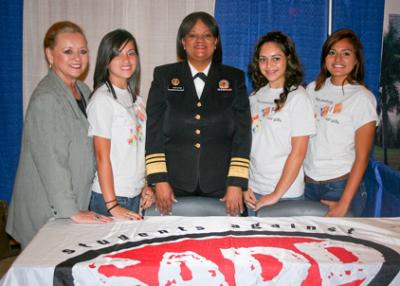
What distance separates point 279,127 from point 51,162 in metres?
1.16

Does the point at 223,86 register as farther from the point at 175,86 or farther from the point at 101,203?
the point at 101,203

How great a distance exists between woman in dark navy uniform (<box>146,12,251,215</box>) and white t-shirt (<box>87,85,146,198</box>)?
0.10m

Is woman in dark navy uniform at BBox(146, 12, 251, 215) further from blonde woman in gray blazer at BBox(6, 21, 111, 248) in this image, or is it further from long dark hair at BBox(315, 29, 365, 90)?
long dark hair at BBox(315, 29, 365, 90)

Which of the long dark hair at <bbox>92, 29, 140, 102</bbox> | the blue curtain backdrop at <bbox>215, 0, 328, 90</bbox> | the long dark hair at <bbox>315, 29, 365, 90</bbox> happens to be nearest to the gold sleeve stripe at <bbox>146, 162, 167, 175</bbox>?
the long dark hair at <bbox>92, 29, 140, 102</bbox>

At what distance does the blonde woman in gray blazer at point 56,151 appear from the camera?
5.79 feet

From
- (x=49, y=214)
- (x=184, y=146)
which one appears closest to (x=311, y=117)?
(x=184, y=146)

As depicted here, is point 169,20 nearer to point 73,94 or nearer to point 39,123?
point 73,94

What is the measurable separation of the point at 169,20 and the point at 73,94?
1846 millimetres

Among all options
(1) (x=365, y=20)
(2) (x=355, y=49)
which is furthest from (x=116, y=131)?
(1) (x=365, y=20)

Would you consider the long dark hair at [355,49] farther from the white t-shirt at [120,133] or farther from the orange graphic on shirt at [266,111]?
the white t-shirt at [120,133]

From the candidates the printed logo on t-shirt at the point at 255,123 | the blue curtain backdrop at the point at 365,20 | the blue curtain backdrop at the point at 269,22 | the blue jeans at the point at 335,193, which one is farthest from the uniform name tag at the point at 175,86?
the blue curtain backdrop at the point at 365,20

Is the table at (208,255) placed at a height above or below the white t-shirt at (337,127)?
below

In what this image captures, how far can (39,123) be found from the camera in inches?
69.1

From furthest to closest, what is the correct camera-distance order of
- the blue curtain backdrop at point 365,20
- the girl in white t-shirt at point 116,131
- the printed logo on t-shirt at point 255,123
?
1. the blue curtain backdrop at point 365,20
2. the printed logo on t-shirt at point 255,123
3. the girl in white t-shirt at point 116,131
